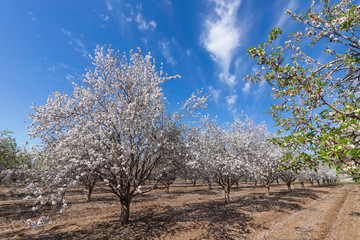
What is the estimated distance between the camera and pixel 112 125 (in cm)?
1014

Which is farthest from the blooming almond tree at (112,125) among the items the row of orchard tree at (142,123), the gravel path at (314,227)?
the gravel path at (314,227)

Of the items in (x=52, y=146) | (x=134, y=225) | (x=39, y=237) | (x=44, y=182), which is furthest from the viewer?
(x=134, y=225)

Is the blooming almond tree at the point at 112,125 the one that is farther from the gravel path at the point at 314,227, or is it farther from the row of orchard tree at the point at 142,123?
the gravel path at the point at 314,227

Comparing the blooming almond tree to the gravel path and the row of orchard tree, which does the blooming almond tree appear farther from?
the gravel path

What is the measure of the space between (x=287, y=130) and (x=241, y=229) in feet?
31.2

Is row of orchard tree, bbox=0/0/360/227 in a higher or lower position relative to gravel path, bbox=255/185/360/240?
higher

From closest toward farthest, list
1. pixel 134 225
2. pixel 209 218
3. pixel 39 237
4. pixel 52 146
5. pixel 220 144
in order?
pixel 52 146
pixel 39 237
pixel 134 225
pixel 209 218
pixel 220 144

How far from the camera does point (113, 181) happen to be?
10.4m

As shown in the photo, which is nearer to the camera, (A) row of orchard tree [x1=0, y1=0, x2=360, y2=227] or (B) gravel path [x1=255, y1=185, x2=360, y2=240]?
(A) row of orchard tree [x1=0, y1=0, x2=360, y2=227]

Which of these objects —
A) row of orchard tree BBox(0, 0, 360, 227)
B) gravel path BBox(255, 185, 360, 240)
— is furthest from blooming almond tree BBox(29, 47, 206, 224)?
gravel path BBox(255, 185, 360, 240)

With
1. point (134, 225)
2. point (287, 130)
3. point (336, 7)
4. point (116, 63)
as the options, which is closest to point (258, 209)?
point (134, 225)

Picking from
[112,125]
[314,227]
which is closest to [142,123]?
[112,125]

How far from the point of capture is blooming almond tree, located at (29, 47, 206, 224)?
28.8ft

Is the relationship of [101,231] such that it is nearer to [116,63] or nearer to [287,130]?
[116,63]
